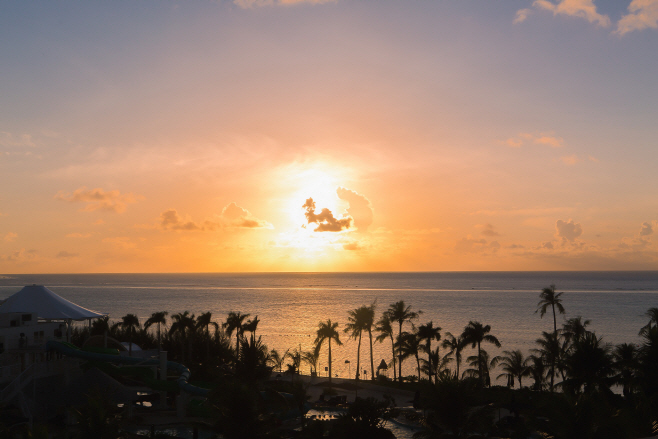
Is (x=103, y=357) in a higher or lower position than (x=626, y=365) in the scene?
lower

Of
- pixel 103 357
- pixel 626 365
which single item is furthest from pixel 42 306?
pixel 626 365

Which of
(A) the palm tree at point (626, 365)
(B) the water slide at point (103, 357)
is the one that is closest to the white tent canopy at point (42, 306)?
(B) the water slide at point (103, 357)

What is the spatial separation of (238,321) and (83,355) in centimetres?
2738

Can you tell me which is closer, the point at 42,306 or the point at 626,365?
the point at 626,365

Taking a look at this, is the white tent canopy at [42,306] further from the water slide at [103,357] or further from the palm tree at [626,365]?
the palm tree at [626,365]

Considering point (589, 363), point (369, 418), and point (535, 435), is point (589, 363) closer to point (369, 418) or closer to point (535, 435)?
point (535, 435)

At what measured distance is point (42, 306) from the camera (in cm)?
4391

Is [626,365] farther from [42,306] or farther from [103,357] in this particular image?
[42,306]

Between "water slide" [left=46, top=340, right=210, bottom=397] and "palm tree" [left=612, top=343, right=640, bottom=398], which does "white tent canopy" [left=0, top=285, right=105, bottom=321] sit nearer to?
"water slide" [left=46, top=340, right=210, bottom=397]

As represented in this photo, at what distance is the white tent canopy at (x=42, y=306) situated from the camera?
1690 inches

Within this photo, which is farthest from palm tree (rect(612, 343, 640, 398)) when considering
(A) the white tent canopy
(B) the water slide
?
(A) the white tent canopy

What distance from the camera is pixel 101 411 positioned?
23172 millimetres

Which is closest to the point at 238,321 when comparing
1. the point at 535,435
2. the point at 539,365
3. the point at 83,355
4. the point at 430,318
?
the point at 83,355

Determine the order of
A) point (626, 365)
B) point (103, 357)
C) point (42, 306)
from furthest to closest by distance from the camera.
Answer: point (42, 306) → point (103, 357) → point (626, 365)
